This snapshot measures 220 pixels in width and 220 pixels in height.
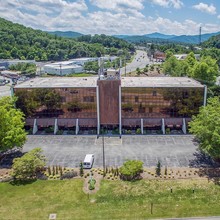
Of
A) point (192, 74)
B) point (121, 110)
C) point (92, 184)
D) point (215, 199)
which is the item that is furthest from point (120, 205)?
point (192, 74)

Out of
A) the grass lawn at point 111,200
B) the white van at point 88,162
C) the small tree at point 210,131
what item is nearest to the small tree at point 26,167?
the grass lawn at point 111,200

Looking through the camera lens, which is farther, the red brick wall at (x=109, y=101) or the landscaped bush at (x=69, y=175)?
the red brick wall at (x=109, y=101)

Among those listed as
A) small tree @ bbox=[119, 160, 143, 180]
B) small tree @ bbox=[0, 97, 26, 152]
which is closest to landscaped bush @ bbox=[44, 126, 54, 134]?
small tree @ bbox=[0, 97, 26, 152]

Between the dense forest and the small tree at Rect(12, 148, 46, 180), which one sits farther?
the dense forest

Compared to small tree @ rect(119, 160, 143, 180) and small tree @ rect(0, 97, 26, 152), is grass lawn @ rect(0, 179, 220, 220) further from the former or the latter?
small tree @ rect(0, 97, 26, 152)

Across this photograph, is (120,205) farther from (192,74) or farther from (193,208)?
(192,74)

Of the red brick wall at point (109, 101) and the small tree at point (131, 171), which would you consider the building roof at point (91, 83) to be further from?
the small tree at point (131, 171)

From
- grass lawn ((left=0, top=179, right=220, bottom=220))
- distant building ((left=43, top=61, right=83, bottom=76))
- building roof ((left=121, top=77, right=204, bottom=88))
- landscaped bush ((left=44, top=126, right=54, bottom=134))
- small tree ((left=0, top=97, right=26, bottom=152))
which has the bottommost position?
grass lawn ((left=0, top=179, right=220, bottom=220))
